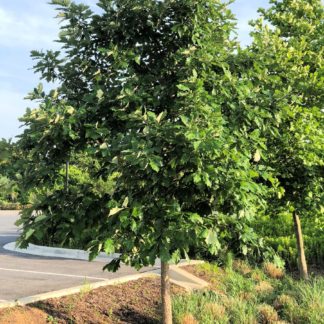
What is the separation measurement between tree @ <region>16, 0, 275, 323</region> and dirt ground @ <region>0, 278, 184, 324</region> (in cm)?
106

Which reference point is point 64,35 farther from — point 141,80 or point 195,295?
point 195,295

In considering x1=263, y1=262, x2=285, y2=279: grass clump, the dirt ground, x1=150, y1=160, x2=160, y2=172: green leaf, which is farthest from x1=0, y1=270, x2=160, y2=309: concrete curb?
x1=150, y1=160, x2=160, y2=172: green leaf

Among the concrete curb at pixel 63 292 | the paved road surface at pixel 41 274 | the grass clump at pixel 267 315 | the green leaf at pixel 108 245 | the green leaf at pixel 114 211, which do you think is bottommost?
the grass clump at pixel 267 315

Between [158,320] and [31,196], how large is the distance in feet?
10.1

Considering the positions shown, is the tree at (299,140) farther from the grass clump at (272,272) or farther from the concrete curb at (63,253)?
the concrete curb at (63,253)

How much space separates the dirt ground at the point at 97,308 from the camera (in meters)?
6.10

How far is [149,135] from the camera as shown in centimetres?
423

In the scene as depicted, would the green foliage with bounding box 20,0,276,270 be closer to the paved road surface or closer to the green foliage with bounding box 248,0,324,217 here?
the green foliage with bounding box 248,0,324,217

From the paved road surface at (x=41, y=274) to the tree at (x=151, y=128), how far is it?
3.63 metres

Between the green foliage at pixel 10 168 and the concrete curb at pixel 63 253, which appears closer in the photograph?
the green foliage at pixel 10 168

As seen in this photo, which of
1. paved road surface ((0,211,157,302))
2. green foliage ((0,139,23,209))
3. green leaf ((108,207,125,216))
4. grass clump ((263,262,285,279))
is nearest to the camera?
green leaf ((108,207,125,216))

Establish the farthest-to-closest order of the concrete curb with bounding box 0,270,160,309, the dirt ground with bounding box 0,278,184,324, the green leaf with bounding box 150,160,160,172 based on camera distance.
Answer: the concrete curb with bounding box 0,270,160,309 < the dirt ground with bounding box 0,278,184,324 < the green leaf with bounding box 150,160,160,172

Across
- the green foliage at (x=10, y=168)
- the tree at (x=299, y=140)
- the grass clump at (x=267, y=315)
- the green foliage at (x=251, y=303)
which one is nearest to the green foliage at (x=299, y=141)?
the tree at (x=299, y=140)

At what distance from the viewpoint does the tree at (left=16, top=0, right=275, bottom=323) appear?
4.29 m
